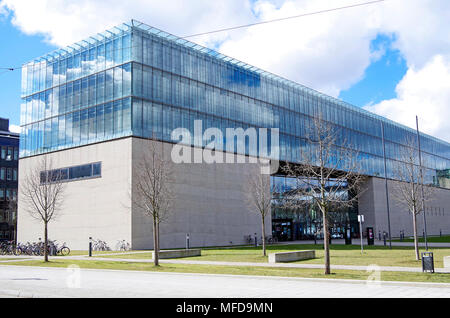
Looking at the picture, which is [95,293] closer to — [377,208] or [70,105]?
[70,105]

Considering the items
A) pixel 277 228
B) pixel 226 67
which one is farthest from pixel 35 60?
pixel 277 228

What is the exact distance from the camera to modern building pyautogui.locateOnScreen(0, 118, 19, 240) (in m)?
79.8

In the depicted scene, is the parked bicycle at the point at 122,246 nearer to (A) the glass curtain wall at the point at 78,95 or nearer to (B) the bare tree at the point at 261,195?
(A) the glass curtain wall at the point at 78,95

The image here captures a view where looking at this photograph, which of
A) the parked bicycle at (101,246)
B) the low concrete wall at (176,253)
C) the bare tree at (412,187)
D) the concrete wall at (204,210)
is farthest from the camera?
the concrete wall at (204,210)

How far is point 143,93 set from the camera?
43219 mm

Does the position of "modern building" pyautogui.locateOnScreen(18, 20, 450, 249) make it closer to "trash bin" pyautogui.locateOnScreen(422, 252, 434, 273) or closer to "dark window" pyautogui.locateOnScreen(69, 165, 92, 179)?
"dark window" pyautogui.locateOnScreen(69, 165, 92, 179)

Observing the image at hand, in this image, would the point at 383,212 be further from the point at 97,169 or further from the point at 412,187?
the point at 412,187

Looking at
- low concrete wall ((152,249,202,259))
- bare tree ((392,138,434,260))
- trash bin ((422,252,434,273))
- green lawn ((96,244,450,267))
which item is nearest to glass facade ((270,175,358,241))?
bare tree ((392,138,434,260))

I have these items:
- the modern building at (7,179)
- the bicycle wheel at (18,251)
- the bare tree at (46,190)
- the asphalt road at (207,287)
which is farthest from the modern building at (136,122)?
the modern building at (7,179)

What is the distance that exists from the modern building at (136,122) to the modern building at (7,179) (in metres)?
31.5

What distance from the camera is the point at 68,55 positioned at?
4894 centimetres

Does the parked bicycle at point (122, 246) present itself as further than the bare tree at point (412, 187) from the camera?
Yes

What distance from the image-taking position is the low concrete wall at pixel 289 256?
24.6 m

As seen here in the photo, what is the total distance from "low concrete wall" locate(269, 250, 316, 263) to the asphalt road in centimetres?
689
